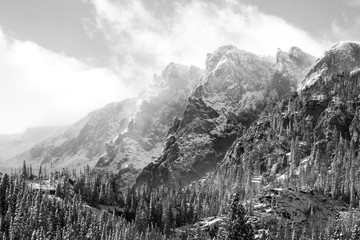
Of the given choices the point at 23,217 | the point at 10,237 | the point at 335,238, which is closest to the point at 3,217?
the point at 23,217

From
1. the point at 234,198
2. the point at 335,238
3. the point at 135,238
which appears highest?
the point at 234,198

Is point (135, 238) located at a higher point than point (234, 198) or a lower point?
lower

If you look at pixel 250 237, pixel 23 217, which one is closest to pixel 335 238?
pixel 250 237

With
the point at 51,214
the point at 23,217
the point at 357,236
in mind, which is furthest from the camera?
the point at 51,214

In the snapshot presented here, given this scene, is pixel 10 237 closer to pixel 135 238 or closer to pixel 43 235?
pixel 43 235

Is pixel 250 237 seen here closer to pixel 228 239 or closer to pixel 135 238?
pixel 228 239

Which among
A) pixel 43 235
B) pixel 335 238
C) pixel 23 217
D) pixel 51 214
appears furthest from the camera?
pixel 51 214

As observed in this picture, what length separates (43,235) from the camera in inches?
6526

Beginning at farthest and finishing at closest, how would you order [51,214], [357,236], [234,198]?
1. [51,214]
2. [357,236]
3. [234,198]

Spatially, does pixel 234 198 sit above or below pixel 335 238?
above

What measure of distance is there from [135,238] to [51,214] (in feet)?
118

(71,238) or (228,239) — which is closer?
(228,239)

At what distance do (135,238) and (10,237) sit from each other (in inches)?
1926

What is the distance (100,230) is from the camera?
647 feet
